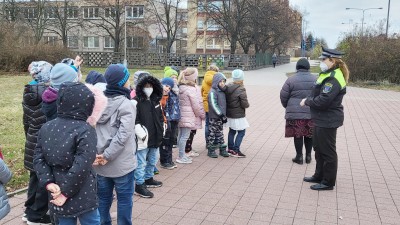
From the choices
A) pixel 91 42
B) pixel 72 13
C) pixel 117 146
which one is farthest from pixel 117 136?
pixel 91 42

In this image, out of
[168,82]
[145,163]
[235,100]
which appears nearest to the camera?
[145,163]

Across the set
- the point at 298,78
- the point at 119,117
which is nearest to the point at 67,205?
the point at 119,117

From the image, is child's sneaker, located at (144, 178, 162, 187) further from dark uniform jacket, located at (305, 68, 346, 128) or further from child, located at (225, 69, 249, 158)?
dark uniform jacket, located at (305, 68, 346, 128)

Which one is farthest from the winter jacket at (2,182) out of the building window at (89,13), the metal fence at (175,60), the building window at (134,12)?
the building window at (89,13)

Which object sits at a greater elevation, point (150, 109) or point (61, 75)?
point (61, 75)

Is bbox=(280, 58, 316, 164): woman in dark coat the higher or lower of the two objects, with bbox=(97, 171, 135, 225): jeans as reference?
higher

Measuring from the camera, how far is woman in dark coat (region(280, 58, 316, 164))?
6.79 m

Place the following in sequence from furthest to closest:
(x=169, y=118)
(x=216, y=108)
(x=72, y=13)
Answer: (x=72, y=13) < (x=216, y=108) < (x=169, y=118)

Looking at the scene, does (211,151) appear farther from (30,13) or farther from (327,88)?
(30,13)

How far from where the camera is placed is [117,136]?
375 cm

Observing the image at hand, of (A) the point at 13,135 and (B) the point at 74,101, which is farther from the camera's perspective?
(A) the point at 13,135

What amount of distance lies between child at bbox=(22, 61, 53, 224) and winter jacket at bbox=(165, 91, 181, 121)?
92.9 inches

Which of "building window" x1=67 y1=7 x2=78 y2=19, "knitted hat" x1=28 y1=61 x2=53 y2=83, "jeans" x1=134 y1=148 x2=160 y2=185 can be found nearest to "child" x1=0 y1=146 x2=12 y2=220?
"knitted hat" x1=28 y1=61 x2=53 y2=83

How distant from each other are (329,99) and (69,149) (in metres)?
3.58
